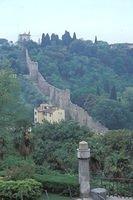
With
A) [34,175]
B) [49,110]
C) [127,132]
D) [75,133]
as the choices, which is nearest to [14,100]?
[75,133]

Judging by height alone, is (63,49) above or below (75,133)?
above

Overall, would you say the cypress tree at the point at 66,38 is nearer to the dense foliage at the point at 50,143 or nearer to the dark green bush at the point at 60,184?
the dense foliage at the point at 50,143

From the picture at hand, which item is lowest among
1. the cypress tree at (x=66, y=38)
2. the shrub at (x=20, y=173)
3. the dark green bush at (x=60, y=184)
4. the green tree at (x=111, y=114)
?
the green tree at (x=111, y=114)

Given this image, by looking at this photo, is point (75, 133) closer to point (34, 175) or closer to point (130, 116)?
point (34, 175)

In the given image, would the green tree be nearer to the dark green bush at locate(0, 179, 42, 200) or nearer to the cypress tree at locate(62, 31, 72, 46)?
the dark green bush at locate(0, 179, 42, 200)

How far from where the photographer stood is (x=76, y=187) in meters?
13.1

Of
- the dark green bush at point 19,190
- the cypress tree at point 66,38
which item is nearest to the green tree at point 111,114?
the dark green bush at point 19,190

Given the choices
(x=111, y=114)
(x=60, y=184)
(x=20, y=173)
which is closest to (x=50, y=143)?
(x=60, y=184)

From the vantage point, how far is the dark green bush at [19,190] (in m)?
12.1

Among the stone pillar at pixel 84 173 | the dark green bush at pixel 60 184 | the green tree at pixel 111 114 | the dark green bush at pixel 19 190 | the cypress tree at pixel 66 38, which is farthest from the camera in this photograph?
the cypress tree at pixel 66 38

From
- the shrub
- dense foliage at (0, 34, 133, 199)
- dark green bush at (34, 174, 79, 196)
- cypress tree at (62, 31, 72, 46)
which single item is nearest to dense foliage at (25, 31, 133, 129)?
cypress tree at (62, 31, 72, 46)

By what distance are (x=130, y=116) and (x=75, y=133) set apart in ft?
148

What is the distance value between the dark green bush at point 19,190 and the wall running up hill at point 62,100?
130 feet

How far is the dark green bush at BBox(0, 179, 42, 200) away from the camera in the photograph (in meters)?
12.1
